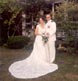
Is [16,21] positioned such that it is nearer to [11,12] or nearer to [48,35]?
[11,12]

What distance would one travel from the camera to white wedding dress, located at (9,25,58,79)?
9.62m

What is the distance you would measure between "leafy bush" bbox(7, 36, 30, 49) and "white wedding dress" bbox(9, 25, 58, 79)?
2722 mm

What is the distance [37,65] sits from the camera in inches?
391

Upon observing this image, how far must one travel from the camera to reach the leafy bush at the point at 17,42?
13023mm

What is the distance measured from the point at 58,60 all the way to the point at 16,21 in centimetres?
398

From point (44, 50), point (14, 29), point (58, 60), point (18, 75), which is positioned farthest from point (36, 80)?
point (14, 29)

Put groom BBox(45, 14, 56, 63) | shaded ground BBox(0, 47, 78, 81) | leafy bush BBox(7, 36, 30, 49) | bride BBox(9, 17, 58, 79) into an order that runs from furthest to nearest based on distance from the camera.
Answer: leafy bush BBox(7, 36, 30, 49)
groom BBox(45, 14, 56, 63)
bride BBox(9, 17, 58, 79)
shaded ground BBox(0, 47, 78, 81)

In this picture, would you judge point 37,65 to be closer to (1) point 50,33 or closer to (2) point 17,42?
(1) point 50,33

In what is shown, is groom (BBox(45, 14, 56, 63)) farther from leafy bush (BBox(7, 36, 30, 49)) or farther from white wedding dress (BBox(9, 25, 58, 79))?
leafy bush (BBox(7, 36, 30, 49))

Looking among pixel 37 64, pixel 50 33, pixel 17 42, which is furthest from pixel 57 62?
pixel 17 42

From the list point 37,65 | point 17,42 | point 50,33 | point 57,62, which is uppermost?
point 50,33

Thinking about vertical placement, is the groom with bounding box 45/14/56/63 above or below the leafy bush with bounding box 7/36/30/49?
above

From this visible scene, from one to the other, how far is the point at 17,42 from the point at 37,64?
369cm

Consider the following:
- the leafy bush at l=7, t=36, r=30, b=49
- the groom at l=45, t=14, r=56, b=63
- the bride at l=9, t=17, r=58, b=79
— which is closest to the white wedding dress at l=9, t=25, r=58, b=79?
the bride at l=9, t=17, r=58, b=79
